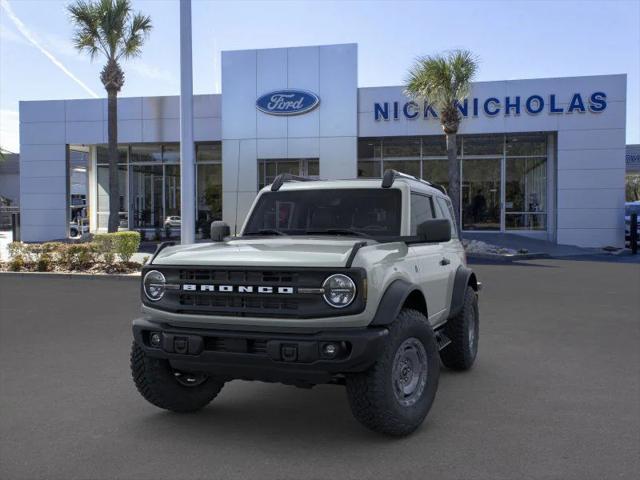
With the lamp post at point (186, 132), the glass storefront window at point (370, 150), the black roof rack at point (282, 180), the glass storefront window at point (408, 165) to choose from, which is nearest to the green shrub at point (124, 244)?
the lamp post at point (186, 132)

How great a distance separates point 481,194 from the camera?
27375 millimetres

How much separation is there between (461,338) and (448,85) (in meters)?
17.3

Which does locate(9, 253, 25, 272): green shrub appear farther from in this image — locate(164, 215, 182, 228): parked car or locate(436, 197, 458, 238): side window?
locate(164, 215, 182, 228): parked car

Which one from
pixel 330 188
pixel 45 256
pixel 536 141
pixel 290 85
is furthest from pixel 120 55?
pixel 330 188

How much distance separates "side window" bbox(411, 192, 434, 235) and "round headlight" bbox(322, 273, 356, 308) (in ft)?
4.65

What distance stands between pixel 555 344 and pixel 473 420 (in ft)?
10.5

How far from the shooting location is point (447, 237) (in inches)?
187

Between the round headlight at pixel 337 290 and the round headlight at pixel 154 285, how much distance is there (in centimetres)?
122

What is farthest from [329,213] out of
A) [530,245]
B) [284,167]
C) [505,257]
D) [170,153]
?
[170,153]

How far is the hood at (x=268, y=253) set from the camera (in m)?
4.04

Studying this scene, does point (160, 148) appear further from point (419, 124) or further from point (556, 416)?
point (556, 416)

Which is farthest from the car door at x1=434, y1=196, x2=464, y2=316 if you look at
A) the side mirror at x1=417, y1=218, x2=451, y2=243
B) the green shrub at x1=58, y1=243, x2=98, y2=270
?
the green shrub at x1=58, y1=243, x2=98, y2=270

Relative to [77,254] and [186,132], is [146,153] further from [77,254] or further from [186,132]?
[186,132]

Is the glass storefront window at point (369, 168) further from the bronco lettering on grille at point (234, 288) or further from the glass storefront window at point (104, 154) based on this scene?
the bronco lettering on grille at point (234, 288)
